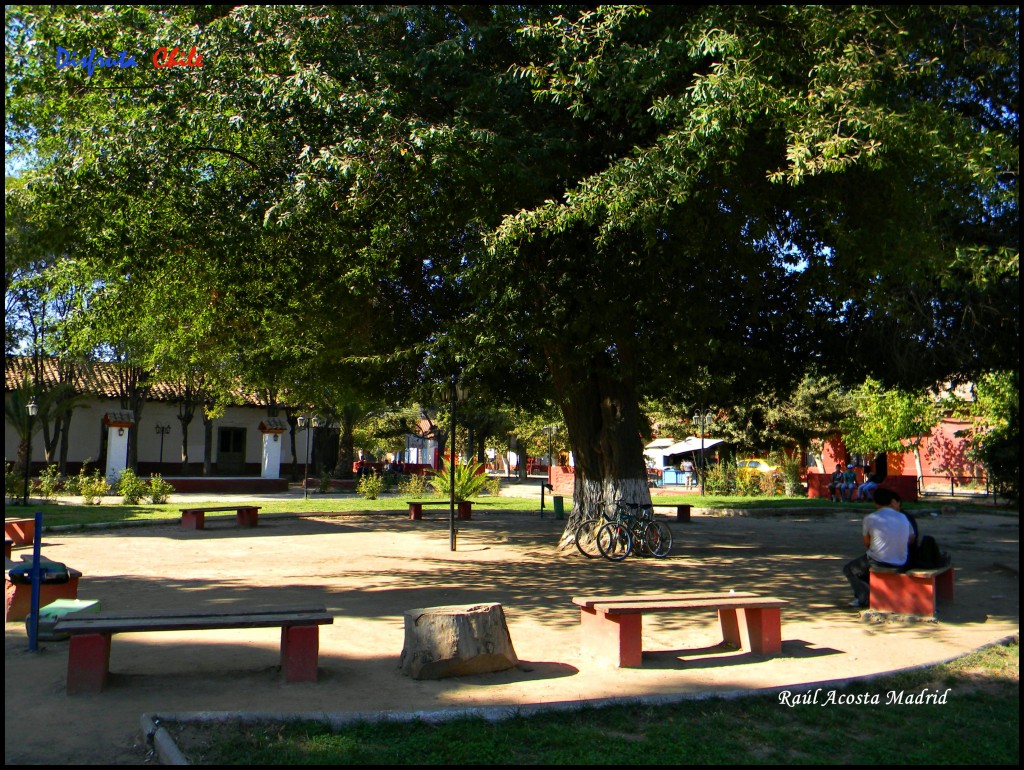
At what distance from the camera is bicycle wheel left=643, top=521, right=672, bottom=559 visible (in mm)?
13398

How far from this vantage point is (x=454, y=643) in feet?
19.7

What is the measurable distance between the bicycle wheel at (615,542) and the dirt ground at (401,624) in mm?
251

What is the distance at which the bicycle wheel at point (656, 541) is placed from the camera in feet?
44.0

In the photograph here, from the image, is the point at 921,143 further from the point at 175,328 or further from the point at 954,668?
the point at 175,328

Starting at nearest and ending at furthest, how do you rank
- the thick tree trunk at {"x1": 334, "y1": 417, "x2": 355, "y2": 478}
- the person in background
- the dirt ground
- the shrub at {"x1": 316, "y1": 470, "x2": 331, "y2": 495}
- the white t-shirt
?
1. the dirt ground
2. the white t-shirt
3. the person in background
4. the shrub at {"x1": 316, "y1": 470, "x2": 331, "y2": 495}
5. the thick tree trunk at {"x1": 334, "y1": 417, "x2": 355, "y2": 478}

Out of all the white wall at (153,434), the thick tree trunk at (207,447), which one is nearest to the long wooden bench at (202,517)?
the white wall at (153,434)

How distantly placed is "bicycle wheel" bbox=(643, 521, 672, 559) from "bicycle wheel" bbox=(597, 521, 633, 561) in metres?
0.45

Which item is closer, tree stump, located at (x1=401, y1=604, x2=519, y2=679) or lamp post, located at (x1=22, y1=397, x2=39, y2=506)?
tree stump, located at (x1=401, y1=604, x2=519, y2=679)

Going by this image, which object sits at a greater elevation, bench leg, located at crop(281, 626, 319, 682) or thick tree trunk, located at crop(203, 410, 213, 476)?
thick tree trunk, located at crop(203, 410, 213, 476)

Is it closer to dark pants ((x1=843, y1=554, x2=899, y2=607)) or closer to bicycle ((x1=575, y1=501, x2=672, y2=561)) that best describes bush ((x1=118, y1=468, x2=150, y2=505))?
bicycle ((x1=575, y1=501, x2=672, y2=561))

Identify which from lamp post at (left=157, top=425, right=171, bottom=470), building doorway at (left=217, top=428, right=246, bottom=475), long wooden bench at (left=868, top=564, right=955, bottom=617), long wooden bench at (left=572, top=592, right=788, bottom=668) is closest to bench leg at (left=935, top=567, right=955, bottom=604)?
long wooden bench at (left=868, top=564, right=955, bottom=617)

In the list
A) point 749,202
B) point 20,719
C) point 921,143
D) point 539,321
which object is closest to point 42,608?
point 20,719

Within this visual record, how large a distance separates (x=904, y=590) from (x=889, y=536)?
1.77 feet

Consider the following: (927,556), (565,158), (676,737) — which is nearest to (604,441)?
(565,158)
